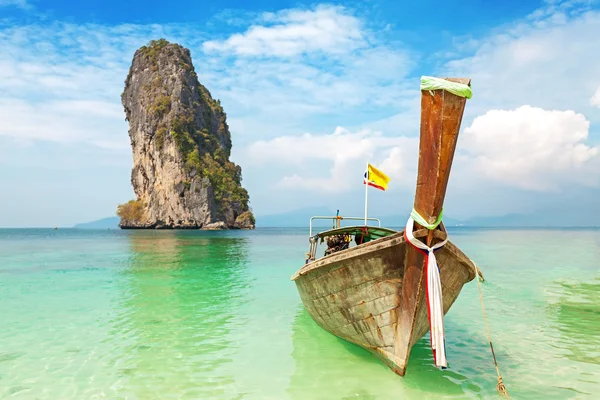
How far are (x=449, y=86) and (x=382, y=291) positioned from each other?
3321 millimetres

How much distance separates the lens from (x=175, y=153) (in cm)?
10231

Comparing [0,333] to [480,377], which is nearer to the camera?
[480,377]

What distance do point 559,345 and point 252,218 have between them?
4226 inches

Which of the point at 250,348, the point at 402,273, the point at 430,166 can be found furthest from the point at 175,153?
the point at 430,166

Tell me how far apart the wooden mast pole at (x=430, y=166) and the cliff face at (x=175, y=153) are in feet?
317

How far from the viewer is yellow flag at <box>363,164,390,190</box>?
30.1 ft

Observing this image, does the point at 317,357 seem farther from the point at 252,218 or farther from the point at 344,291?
the point at 252,218

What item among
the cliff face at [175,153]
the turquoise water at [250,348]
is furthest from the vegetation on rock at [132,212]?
the turquoise water at [250,348]

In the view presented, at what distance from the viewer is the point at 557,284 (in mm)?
17797

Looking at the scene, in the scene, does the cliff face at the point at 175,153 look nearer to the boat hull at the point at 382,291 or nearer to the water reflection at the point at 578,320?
the water reflection at the point at 578,320

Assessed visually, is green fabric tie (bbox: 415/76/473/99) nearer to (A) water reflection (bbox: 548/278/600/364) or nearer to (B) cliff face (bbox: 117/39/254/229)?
(A) water reflection (bbox: 548/278/600/364)

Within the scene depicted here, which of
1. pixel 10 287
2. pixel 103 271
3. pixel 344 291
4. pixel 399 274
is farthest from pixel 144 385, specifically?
pixel 103 271

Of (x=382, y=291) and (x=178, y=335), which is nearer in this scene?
(x=382, y=291)

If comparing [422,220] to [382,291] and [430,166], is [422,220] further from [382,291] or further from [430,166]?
[382,291]
